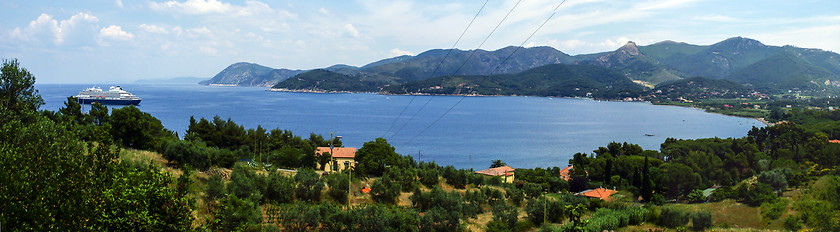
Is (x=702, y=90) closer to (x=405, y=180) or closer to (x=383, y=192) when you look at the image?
(x=405, y=180)

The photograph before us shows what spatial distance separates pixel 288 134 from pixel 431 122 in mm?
47116

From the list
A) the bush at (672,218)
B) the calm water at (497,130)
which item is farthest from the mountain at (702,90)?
the bush at (672,218)

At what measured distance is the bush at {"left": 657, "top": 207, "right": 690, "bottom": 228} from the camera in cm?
2097

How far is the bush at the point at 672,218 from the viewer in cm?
2097

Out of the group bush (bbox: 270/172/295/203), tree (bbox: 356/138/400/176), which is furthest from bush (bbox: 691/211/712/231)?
bush (bbox: 270/172/295/203)

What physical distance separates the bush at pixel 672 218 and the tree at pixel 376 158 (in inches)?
570

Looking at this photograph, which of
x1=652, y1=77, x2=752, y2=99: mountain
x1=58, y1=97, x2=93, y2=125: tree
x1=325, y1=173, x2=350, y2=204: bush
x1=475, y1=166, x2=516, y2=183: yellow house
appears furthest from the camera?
x1=652, y1=77, x2=752, y2=99: mountain

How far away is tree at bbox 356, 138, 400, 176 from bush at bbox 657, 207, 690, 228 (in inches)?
570

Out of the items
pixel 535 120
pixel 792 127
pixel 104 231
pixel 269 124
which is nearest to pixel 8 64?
pixel 104 231

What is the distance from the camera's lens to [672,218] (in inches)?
832

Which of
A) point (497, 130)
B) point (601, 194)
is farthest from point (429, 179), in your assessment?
point (497, 130)

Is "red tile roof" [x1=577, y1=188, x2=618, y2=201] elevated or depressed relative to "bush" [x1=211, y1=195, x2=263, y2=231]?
depressed

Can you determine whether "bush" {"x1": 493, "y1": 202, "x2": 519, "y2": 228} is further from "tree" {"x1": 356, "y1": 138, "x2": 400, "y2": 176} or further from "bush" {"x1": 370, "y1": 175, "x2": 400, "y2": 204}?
"tree" {"x1": 356, "y1": 138, "x2": 400, "y2": 176}

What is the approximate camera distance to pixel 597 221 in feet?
62.8
